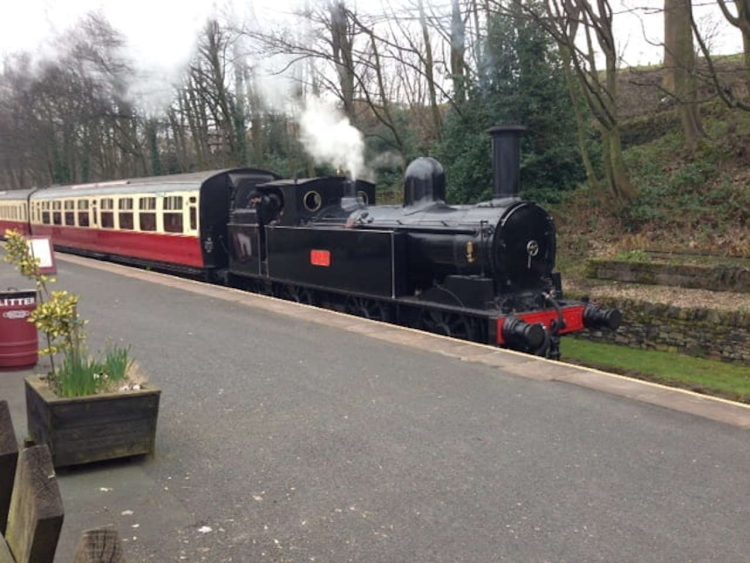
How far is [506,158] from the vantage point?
9539 mm

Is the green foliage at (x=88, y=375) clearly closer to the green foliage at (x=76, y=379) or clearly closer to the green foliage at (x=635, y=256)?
the green foliage at (x=76, y=379)

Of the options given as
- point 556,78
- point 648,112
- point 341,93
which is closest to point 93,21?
point 341,93

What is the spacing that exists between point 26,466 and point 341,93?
2057cm

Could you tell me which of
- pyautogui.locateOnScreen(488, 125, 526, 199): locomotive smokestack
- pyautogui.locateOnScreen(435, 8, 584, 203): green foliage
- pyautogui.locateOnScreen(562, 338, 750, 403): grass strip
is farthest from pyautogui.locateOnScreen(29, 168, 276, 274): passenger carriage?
pyautogui.locateOnScreen(562, 338, 750, 403): grass strip

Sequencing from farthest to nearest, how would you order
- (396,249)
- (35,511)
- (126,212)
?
(126,212) → (396,249) → (35,511)

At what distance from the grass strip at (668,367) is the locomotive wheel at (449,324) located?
1.84m

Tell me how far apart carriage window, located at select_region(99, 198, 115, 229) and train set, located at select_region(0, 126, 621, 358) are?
152 inches

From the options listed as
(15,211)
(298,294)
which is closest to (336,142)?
(298,294)

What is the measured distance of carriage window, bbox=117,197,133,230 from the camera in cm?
1891

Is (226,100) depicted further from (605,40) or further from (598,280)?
(598,280)

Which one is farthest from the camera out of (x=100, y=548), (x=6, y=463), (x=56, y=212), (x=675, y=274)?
(x=56, y=212)

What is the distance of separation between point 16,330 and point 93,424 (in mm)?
3033

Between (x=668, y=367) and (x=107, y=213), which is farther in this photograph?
(x=107, y=213)

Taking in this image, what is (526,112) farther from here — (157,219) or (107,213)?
(107,213)
